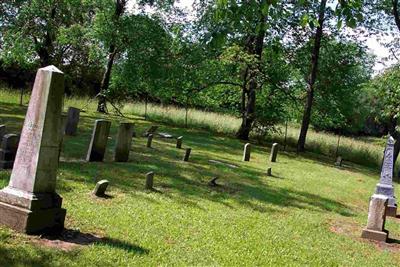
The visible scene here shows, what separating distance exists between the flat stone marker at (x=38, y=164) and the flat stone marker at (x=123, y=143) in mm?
7038

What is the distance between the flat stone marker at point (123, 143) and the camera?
13.7 meters

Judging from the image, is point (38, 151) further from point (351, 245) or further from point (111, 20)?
point (111, 20)

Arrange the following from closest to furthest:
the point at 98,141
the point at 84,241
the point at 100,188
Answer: the point at 84,241, the point at 100,188, the point at 98,141

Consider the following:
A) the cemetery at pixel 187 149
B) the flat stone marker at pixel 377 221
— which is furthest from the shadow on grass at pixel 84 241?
the flat stone marker at pixel 377 221

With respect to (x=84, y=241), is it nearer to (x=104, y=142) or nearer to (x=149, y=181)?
(x=149, y=181)

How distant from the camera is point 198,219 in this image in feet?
29.0

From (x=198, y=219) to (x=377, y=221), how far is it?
3.84 m

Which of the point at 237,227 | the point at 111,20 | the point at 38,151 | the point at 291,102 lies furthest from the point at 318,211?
the point at 111,20

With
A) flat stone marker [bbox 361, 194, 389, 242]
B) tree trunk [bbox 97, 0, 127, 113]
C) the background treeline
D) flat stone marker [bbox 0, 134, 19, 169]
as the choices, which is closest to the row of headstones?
flat stone marker [bbox 0, 134, 19, 169]

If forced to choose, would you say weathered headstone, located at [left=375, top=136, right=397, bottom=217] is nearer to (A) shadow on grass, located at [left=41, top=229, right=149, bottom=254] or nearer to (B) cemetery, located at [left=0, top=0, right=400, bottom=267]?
(B) cemetery, located at [left=0, top=0, right=400, bottom=267]

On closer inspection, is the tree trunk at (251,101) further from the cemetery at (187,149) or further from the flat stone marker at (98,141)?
the flat stone marker at (98,141)

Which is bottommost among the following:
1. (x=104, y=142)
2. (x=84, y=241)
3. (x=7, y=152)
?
(x=84, y=241)

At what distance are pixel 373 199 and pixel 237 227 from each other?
3.16m

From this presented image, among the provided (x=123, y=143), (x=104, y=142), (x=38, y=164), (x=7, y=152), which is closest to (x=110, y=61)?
(x=123, y=143)
